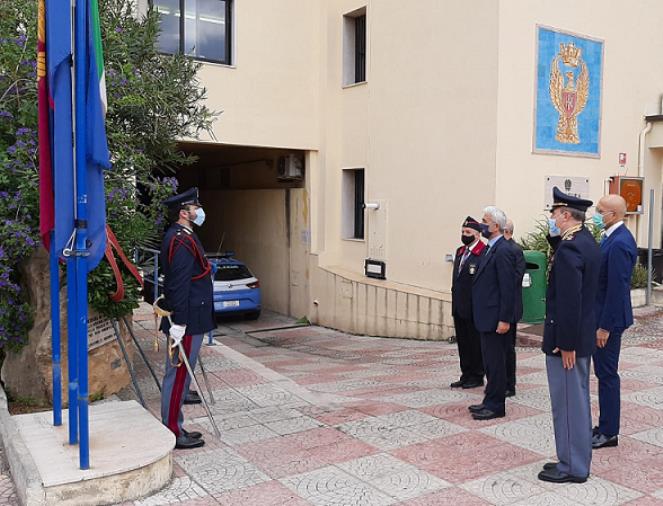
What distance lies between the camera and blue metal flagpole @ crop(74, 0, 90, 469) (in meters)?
4.08

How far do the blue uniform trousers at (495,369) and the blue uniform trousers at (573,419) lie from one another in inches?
52.9

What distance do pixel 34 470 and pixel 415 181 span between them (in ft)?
31.0

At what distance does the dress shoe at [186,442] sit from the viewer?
16.9 feet

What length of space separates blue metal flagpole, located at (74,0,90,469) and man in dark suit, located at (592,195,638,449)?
365 cm

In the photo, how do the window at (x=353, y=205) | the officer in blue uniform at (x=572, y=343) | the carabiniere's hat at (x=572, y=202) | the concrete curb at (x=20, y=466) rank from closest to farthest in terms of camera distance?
1. the concrete curb at (x=20, y=466)
2. the officer in blue uniform at (x=572, y=343)
3. the carabiniere's hat at (x=572, y=202)
4. the window at (x=353, y=205)

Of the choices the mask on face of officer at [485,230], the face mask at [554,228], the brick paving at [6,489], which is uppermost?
the face mask at [554,228]

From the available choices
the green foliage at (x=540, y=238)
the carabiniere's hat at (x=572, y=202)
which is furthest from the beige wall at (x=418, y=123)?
the carabiniere's hat at (x=572, y=202)

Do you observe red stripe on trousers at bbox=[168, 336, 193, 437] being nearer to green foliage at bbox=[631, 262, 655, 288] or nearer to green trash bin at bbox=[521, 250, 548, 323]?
green trash bin at bbox=[521, 250, 548, 323]

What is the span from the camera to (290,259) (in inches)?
627

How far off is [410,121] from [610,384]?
8262mm

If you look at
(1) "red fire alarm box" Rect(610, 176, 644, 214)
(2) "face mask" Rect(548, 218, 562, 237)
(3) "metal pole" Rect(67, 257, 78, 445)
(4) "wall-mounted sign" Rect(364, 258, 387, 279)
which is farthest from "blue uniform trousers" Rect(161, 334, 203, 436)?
(1) "red fire alarm box" Rect(610, 176, 644, 214)

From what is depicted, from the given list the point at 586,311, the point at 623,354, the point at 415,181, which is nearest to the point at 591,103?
the point at 415,181

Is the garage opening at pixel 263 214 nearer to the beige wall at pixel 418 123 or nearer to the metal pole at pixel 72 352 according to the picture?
the beige wall at pixel 418 123

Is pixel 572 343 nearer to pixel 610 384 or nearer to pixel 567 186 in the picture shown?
pixel 610 384
